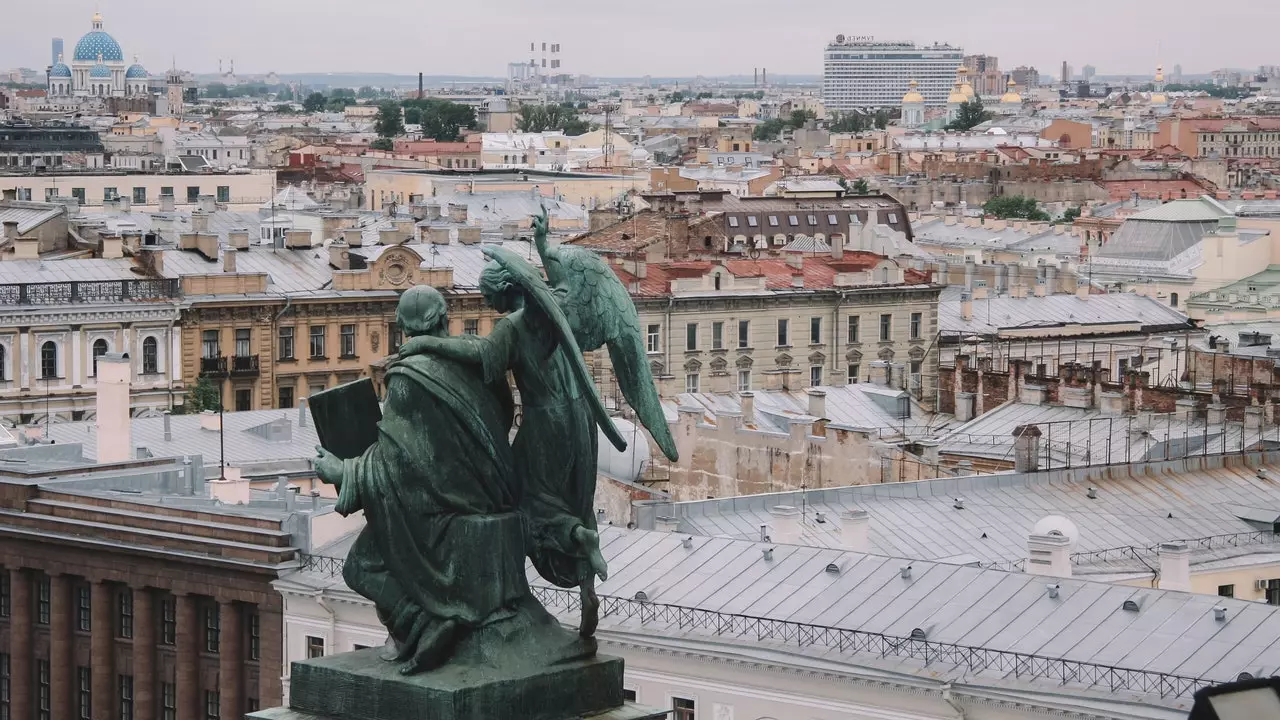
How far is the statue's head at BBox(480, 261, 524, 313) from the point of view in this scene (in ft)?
41.6

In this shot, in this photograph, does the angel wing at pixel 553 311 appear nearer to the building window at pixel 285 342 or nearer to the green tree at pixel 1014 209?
the building window at pixel 285 342

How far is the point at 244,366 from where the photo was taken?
64.4 metres

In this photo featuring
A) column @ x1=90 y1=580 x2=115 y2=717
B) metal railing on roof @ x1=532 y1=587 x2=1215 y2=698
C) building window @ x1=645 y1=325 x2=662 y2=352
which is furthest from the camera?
building window @ x1=645 y1=325 x2=662 y2=352

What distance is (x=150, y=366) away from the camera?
207 ft

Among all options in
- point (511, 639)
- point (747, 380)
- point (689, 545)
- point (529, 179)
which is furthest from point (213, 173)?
point (511, 639)

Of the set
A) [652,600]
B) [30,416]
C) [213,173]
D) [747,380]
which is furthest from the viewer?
[213,173]

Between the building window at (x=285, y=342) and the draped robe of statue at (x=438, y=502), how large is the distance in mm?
52947

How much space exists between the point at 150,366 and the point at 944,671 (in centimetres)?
3842

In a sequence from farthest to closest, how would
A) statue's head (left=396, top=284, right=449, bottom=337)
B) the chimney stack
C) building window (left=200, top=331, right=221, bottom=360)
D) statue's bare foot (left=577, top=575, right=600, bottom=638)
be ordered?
building window (left=200, top=331, right=221, bottom=360) → the chimney stack → statue's head (left=396, top=284, right=449, bottom=337) → statue's bare foot (left=577, top=575, right=600, bottom=638)

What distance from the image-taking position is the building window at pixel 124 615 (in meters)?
38.8

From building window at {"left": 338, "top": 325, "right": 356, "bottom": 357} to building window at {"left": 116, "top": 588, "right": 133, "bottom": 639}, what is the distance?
27253mm

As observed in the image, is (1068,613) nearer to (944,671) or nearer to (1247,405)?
(944,671)

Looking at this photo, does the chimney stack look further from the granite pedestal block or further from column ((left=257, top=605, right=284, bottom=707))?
the granite pedestal block

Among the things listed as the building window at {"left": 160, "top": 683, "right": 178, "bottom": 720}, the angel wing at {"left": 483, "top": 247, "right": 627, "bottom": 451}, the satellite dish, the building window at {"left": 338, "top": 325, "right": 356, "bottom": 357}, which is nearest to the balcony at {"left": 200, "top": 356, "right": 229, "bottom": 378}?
the building window at {"left": 338, "top": 325, "right": 356, "bottom": 357}
